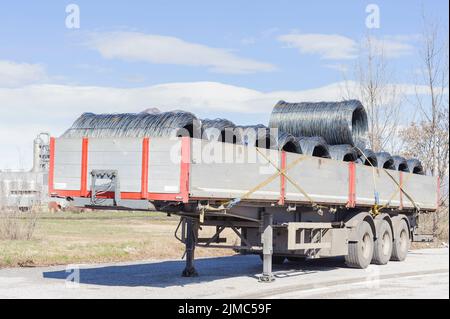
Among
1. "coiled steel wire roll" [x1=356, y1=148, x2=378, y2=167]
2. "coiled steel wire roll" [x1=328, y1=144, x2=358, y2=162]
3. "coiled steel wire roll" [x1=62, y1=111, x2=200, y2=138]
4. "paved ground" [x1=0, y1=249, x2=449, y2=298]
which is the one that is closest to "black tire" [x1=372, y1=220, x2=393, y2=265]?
"paved ground" [x1=0, y1=249, x2=449, y2=298]

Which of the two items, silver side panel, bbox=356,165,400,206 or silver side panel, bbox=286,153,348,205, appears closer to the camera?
silver side panel, bbox=286,153,348,205

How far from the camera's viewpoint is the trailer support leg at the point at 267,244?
14.1 meters

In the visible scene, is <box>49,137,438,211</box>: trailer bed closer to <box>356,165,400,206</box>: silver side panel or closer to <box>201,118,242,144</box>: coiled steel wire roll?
<box>201,118,242,144</box>: coiled steel wire roll

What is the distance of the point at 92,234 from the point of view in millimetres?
28141

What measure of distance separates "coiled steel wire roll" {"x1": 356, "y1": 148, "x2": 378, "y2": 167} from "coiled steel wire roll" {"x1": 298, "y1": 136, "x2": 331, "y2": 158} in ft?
5.54

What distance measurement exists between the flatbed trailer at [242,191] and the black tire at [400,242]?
0.57 m

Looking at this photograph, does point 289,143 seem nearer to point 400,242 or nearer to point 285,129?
point 285,129

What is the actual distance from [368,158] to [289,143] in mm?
4373

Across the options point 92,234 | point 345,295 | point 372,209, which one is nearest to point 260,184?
point 345,295

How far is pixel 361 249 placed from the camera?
56.7ft

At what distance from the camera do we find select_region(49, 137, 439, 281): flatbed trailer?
1193 centimetres

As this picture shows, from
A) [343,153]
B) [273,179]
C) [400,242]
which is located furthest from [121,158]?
[400,242]

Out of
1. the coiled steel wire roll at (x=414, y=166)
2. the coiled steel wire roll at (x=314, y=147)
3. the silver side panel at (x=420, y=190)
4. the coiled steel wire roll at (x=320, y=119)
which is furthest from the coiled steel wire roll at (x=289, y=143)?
the coiled steel wire roll at (x=414, y=166)

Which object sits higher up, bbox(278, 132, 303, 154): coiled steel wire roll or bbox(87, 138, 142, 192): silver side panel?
bbox(278, 132, 303, 154): coiled steel wire roll
